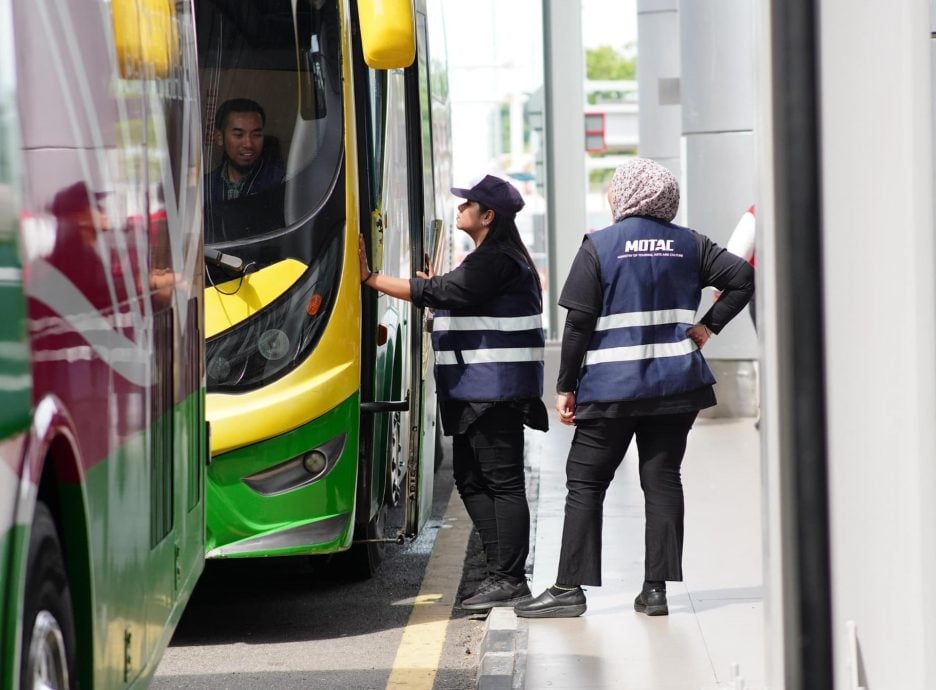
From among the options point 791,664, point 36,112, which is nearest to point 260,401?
point 36,112

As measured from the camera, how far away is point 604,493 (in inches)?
236

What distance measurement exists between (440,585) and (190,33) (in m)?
3.32

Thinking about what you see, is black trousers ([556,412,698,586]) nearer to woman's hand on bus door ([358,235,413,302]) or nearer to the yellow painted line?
the yellow painted line

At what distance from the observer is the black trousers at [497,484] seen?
6254 mm

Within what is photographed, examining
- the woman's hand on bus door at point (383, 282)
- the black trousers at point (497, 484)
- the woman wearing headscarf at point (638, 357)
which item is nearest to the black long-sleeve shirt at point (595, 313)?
the woman wearing headscarf at point (638, 357)

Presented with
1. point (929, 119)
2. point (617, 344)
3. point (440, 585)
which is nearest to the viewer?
point (929, 119)

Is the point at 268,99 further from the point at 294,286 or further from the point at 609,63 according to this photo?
the point at 609,63

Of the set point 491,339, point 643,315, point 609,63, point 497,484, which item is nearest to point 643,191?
point 643,315

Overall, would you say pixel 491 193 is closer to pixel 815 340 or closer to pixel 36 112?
pixel 36 112

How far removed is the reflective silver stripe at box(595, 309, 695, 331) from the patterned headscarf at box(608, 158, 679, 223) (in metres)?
0.37

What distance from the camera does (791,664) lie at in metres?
2.15

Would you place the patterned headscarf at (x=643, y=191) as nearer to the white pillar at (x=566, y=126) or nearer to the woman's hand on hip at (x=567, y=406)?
the woman's hand on hip at (x=567, y=406)

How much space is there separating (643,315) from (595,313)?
0.18 meters

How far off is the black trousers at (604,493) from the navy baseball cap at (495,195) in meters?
0.91
